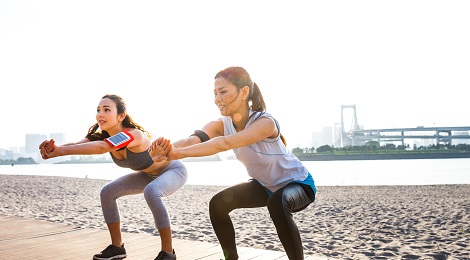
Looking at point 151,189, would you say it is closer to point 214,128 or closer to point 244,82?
point 214,128

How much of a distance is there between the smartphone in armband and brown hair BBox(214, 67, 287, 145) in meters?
0.79

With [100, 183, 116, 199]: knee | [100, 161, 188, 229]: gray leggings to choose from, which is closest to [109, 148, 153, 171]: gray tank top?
[100, 161, 188, 229]: gray leggings

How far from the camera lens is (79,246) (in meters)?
4.15

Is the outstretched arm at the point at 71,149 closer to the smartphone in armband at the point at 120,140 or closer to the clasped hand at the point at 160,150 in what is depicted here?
the smartphone in armband at the point at 120,140

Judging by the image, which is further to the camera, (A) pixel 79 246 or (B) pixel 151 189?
(A) pixel 79 246

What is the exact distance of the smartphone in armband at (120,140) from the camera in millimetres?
2856

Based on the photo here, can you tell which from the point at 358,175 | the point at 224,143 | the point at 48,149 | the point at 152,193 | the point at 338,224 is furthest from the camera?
the point at 358,175

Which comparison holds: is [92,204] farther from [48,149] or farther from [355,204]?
[48,149]

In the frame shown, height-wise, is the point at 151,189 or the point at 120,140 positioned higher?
the point at 120,140

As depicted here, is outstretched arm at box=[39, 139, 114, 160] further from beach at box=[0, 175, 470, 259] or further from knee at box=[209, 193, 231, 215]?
beach at box=[0, 175, 470, 259]

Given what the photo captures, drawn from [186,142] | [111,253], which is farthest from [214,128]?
[111,253]

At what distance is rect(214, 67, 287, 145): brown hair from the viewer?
2.73 meters

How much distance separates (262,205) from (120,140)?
1.16 meters

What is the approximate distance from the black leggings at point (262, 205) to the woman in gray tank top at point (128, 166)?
45cm
